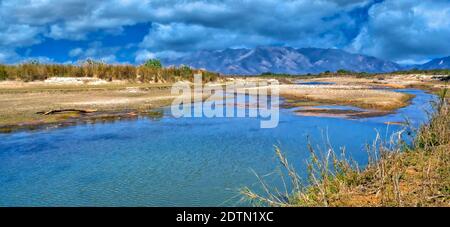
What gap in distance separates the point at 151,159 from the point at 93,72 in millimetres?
38559

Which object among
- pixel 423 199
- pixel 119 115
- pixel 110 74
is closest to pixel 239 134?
pixel 119 115

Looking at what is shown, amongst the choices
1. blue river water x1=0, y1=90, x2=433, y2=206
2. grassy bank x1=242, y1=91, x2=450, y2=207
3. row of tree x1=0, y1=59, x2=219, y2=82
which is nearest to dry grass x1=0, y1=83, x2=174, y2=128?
blue river water x1=0, y1=90, x2=433, y2=206

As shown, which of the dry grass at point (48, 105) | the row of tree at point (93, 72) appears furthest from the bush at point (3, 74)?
the dry grass at point (48, 105)

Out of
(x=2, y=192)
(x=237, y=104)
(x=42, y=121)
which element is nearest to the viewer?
(x=2, y=192)

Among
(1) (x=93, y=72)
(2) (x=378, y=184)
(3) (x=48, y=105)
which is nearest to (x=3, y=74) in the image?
(1) (x=93, y=72)

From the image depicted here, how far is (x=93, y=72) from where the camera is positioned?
4859 centimetres

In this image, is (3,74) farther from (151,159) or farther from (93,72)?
(151,159)

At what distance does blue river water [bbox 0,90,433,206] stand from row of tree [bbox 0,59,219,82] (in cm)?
2619

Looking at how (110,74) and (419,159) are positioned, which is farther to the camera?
(110,74)

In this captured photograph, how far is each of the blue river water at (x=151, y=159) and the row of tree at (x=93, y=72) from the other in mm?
26187

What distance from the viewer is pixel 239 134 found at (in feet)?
57.6

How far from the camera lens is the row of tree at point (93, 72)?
41.6m
